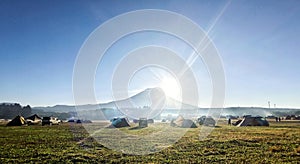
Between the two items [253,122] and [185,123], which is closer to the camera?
[185,123]

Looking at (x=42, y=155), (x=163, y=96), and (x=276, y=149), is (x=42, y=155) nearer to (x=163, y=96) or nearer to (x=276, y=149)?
(x=276, y=149)

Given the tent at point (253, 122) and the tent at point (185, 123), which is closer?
the tent at point (185, 123)

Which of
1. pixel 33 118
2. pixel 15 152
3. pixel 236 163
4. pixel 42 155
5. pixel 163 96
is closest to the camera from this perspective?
pixel 236 163

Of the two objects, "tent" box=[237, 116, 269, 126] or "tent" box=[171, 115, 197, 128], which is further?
"tent" box=[237, 116, 269, 126]

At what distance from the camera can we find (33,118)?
7900 cm

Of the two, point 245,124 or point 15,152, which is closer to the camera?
point 15,152

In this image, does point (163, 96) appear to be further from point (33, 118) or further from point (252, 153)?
point (252, 153)

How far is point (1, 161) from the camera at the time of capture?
15695 millimetres

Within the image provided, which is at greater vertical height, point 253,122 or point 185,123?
point 253,122

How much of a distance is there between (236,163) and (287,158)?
3.60 metres

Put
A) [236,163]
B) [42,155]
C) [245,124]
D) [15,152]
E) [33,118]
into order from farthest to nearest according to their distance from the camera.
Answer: [33,118], [245,124], [15,152], [42,155], [236,163]

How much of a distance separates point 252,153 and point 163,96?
495ft

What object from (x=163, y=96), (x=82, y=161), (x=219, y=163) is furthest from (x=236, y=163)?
(x=163, y=96)

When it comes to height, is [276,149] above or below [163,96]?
below
